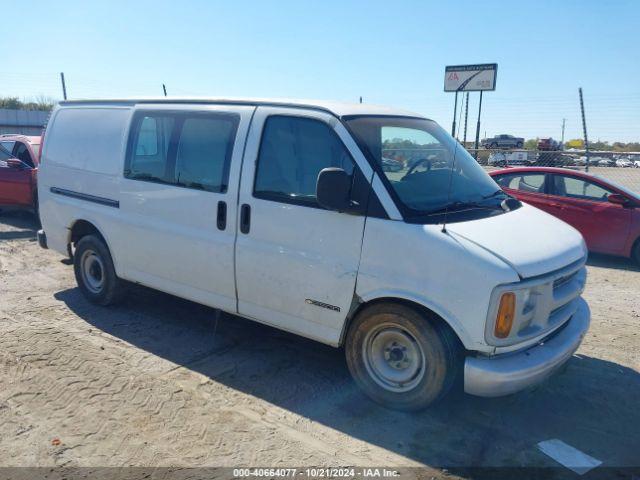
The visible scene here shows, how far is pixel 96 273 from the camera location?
224 inches

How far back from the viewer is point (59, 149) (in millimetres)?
5703

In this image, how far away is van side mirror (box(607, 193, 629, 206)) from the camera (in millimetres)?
8375

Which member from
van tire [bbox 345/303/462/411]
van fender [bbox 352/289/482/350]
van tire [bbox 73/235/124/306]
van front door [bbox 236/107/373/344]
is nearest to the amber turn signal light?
van fender [bbox 352/289/482/350]

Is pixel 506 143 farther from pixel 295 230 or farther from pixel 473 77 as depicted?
pixel 295 230

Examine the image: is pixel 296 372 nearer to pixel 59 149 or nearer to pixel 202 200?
pixel 202 200

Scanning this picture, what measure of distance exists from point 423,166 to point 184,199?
2034 millimetres

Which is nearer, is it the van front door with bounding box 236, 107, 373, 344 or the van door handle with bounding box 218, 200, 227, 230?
the van front door with bounding box 236, 107, 373, 344

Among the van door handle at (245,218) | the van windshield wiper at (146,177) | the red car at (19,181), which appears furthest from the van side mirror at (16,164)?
the van door handle at (245,218)

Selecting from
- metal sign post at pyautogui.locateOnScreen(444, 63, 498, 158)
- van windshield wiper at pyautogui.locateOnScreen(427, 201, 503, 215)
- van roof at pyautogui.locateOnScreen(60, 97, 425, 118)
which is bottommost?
van windshield wiper at pyautogui.locateOnScreen(427, 201, 503, 215)

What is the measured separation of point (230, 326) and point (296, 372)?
3.87 feet

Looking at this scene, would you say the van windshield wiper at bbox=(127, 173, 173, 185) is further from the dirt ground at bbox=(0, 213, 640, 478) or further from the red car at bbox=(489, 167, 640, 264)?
the red car at bbox=(489, 167, 640, 264)

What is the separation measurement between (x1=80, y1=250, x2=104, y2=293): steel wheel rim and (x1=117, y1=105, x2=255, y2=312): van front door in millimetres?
604

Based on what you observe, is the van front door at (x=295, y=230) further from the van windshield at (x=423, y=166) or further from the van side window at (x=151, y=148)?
the van side window at (x=151, y=148)

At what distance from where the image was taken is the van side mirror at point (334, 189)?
3.46 meters
